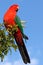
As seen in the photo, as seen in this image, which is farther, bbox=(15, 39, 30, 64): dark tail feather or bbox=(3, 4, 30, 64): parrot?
bbox=(3, 4, 30, 64): parrot

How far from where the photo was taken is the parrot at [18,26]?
4.13 meters

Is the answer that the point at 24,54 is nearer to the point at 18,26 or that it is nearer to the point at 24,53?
the point at 24,53

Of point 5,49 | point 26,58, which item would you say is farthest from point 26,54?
point 5,49

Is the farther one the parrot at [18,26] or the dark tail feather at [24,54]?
the parrot at [18,26]

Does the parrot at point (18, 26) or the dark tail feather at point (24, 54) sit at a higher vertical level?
the parrot at point (18, 26)

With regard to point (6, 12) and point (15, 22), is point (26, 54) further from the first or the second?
point (6, 12)

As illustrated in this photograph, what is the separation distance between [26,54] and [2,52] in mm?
880

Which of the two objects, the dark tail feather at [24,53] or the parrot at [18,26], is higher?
the parrot at [18,26]

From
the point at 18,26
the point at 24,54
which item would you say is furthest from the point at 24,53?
the point at 18,26

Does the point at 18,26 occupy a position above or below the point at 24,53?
above

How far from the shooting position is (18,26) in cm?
449

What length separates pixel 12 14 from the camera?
15.6 ft

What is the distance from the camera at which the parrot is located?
4.13 meters

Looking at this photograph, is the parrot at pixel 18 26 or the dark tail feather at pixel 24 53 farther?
the parrot at pixel 18 26
